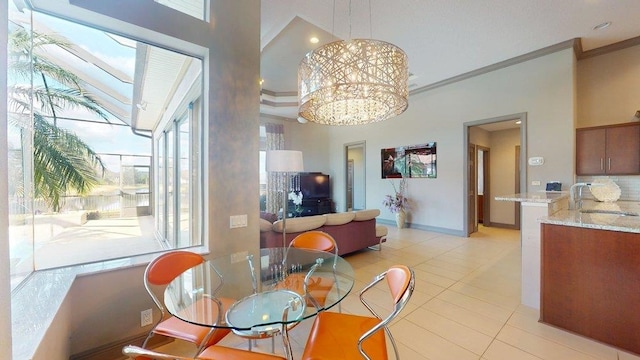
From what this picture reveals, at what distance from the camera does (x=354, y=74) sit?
1.79 metres

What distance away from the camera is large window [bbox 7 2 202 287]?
165 cm

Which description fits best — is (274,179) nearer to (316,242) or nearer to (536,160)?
(316,242)

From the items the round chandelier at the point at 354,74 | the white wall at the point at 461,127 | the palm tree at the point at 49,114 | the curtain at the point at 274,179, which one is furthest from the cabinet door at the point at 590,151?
the palm tree at the point at 49,114

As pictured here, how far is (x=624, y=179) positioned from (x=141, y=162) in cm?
689

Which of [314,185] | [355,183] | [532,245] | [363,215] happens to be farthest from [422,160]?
[532,245]

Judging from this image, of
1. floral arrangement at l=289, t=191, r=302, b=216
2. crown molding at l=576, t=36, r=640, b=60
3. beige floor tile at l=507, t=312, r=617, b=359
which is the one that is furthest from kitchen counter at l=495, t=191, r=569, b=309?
floral arrangement at l=289, t=191, r=302, b=216

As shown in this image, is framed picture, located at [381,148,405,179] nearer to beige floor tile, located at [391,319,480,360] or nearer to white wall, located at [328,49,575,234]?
white wall, located at [328,49,575,234]

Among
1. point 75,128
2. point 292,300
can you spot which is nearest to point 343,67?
point 292,300

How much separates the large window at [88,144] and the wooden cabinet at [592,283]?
10.4ft

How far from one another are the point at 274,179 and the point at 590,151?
6502mm

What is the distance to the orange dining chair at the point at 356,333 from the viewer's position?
47.9 inches

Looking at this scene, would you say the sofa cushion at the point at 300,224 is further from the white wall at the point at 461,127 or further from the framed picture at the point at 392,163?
the framed picture at the point at 392,163

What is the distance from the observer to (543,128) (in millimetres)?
4352

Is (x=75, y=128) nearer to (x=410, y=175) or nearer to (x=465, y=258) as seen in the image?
(x=465, y=258)
